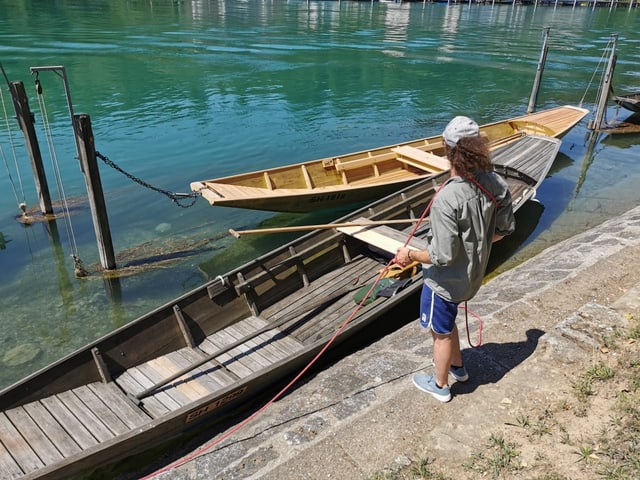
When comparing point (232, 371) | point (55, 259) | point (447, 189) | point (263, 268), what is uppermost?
point (447, 189)

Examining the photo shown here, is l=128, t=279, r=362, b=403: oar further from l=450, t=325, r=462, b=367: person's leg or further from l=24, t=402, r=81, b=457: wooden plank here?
l=450, t=325, r=462, b=367: person's leg

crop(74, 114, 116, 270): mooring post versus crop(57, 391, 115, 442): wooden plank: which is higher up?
crop(74, 114, 116, 270): mooring post

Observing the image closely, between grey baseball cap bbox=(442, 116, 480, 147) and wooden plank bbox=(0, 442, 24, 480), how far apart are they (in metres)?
5.15

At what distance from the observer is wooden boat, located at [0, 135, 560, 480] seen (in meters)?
5.32

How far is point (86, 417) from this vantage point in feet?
19.0

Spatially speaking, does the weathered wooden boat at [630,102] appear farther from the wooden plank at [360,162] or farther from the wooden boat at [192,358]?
the wooden boat at [192,358]

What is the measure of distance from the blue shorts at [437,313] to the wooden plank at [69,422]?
394cm

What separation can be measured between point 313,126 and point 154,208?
32.3 feet

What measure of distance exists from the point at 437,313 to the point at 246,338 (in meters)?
3.62

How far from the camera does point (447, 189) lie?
3.90 metres

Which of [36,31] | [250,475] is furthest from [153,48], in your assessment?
[250,475]

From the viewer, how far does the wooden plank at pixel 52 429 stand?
5.35m

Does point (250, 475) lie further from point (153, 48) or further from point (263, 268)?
point (153, 48)

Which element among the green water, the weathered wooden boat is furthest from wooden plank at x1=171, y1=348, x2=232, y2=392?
the weathered wooden boat
